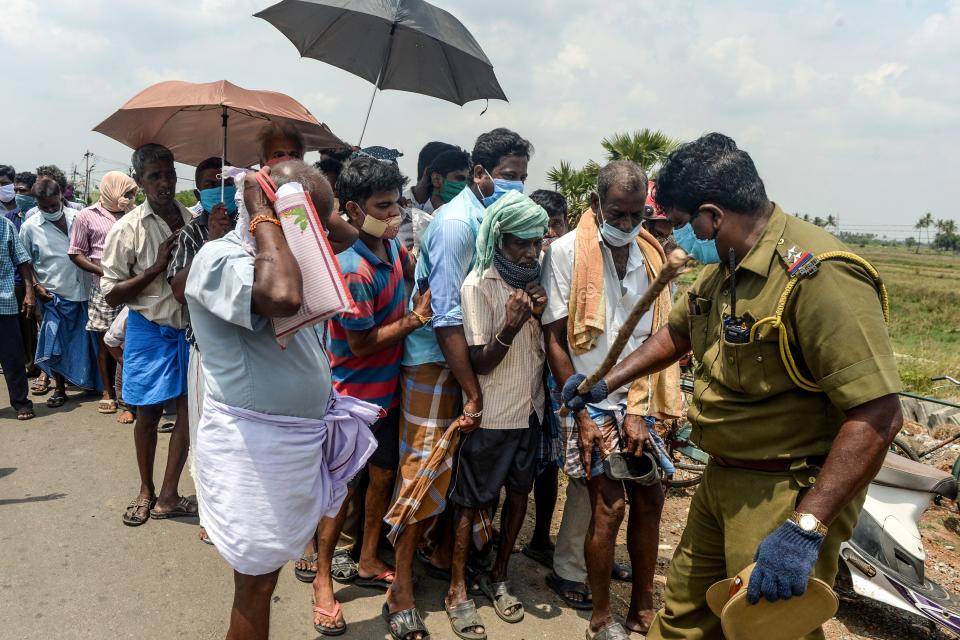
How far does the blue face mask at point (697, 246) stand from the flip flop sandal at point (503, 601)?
1963 millimetres

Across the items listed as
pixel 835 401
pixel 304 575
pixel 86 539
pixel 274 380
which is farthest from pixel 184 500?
pixel 835 401

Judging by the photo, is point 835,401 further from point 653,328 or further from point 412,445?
point 412,445

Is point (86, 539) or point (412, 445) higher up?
point (412, 445)

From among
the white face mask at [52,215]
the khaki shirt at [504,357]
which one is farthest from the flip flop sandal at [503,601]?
the white face mask at [52,215]

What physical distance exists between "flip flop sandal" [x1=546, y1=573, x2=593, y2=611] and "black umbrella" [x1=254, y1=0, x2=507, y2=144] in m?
3.38

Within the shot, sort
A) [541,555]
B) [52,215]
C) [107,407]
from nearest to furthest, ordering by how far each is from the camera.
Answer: [541,555] → [107,407] → [52,215]

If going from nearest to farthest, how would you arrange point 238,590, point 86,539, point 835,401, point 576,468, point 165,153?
point 835,401 < point 238,590 < point 576,468 < point 86,539 < point 165,153

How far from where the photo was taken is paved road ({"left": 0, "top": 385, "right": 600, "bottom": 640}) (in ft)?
9.89

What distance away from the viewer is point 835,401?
1857mm

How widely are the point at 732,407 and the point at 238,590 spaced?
5.88 ft

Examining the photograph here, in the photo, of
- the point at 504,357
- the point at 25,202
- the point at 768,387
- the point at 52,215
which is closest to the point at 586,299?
the point at 504,357

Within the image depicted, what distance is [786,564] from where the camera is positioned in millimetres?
1797

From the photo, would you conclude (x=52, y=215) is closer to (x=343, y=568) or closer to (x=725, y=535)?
(x=343, y=568)

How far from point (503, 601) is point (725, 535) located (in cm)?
144
